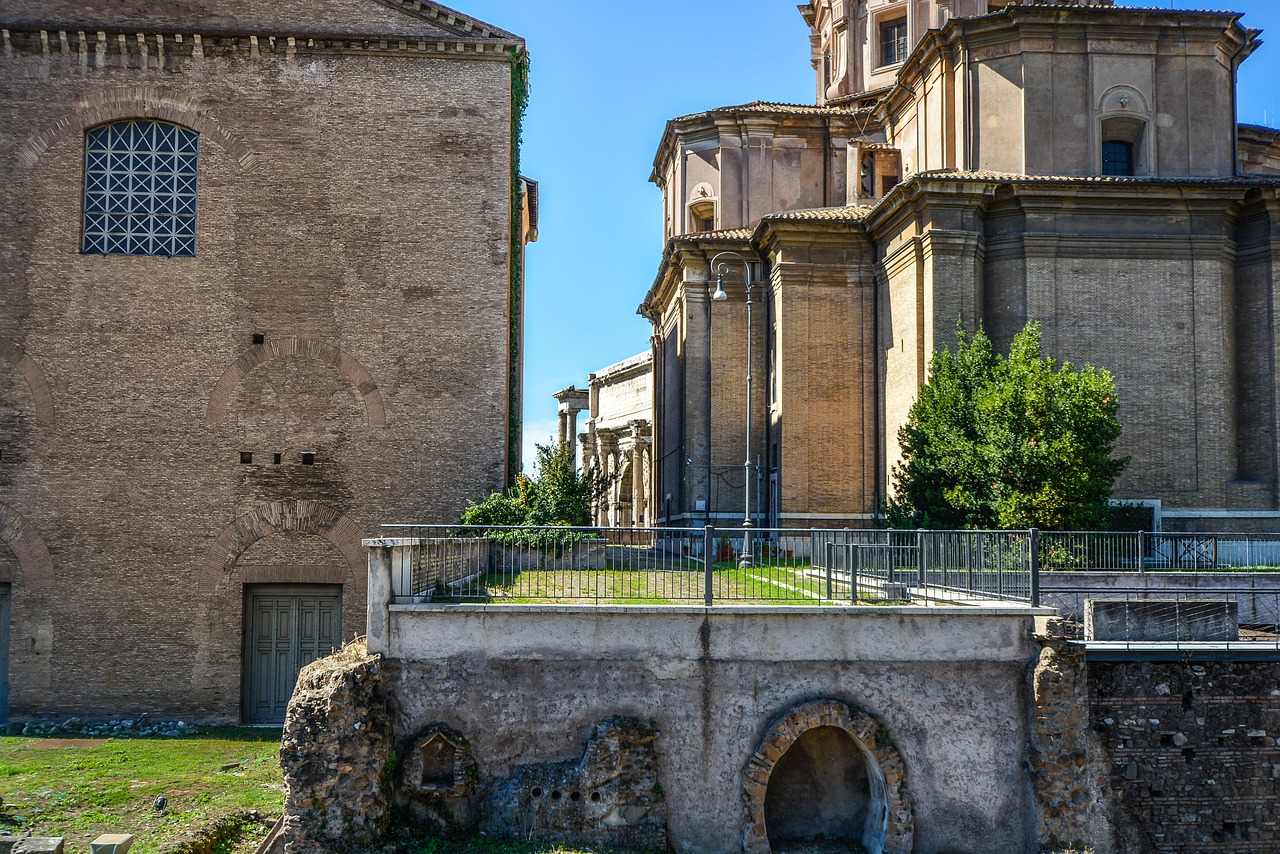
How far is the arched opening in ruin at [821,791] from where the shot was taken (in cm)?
1266

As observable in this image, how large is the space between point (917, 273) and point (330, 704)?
1768 cm

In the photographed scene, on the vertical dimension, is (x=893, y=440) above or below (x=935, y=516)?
above

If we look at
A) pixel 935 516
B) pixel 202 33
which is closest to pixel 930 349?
pixel 935 516

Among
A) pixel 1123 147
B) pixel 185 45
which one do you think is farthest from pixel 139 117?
pixel 1123 147

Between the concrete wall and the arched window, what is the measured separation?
12522mm

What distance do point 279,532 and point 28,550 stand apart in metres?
4.86

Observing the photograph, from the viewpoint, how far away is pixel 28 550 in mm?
20234

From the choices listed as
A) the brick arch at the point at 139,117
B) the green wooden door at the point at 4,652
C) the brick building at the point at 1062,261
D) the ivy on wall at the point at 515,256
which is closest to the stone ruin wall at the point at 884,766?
the ivy on wall at the point at 515,256

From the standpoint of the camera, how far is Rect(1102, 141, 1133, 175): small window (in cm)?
2559

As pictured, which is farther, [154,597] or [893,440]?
[893,440]

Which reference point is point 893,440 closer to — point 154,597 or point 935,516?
point 935,516

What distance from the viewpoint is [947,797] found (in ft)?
40.0

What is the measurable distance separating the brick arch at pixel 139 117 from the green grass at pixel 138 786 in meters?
11.5

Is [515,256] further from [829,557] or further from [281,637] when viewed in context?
[829,557]
